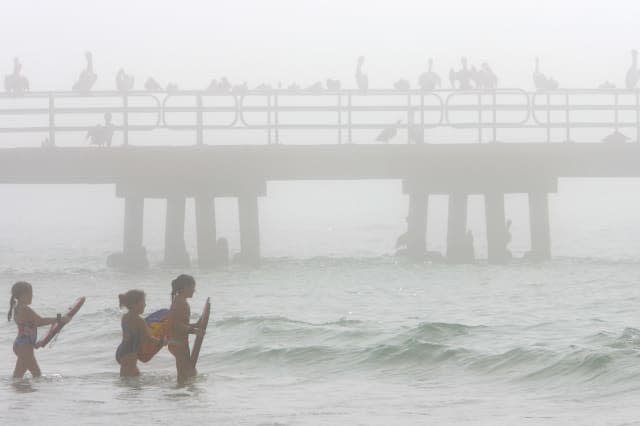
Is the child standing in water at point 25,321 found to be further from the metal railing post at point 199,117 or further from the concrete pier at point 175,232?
the concrete pier at point 175,232

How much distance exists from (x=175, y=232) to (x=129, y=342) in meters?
19.7

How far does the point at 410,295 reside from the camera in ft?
89.0

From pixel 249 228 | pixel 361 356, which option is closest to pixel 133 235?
pixel 249 228

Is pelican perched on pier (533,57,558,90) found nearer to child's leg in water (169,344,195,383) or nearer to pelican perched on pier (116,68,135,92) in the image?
pelican perched on pier (116,68,135,92)

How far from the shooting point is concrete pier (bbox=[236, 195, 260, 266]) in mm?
32188

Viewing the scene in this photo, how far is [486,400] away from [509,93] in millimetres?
18704

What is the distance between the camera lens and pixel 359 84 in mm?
31469

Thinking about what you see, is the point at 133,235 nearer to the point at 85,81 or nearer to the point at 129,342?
the point at 85,81

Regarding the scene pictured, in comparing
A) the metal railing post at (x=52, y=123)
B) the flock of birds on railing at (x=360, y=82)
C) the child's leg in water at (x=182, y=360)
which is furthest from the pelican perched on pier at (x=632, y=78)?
the child's leg in water at (x=182, y=360)

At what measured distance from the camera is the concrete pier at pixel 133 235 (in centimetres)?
3203

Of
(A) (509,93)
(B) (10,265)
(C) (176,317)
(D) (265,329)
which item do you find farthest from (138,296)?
(B) (10,265)

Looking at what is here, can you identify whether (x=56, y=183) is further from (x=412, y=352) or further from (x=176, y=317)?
(x=176, y=317)

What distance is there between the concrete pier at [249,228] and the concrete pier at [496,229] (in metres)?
4.98

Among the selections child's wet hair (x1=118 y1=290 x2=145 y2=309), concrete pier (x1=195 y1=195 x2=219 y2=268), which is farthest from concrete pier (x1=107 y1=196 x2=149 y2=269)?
child's wet hair (x1=118 y1=290 x2=145 y2=309)
